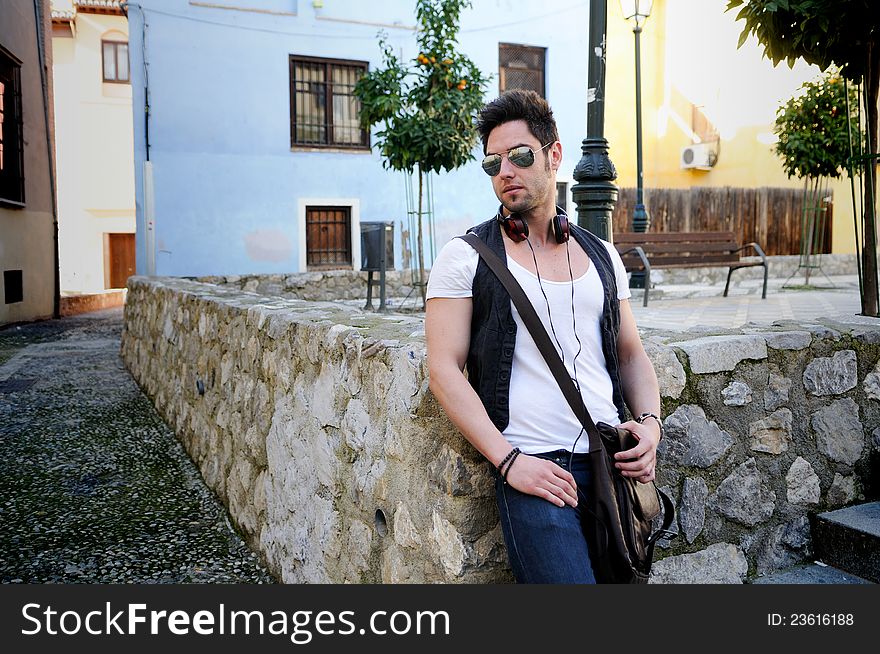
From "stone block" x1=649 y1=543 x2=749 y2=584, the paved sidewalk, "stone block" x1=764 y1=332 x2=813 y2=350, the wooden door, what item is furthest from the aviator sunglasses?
the wooden door

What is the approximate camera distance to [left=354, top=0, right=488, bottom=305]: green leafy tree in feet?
30.2

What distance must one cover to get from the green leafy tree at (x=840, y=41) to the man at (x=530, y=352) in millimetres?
2483

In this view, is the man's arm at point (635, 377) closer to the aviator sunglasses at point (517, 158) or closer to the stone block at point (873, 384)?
the aviator sunglasses at point (517, 158)

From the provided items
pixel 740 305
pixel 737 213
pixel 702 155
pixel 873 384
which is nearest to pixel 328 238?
pixel 740 305

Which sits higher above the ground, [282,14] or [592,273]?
[282,14]

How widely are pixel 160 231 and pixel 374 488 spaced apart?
1292 centimetres

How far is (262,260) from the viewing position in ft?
50.2

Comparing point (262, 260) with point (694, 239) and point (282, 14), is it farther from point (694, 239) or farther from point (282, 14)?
point (694, 239)

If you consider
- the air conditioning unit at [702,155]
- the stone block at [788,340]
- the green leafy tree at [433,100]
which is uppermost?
the air conditioning unit at [702,155]

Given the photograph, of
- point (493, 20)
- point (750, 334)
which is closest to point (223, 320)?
point (750, 334)

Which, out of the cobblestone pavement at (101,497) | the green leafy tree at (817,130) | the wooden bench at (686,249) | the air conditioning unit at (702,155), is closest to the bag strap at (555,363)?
the cobblestone pavement at (101,497)

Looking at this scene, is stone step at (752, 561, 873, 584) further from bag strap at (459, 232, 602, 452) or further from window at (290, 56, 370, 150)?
window at (290, 56, 370, 150)

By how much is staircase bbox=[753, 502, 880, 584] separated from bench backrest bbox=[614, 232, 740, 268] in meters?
8.33

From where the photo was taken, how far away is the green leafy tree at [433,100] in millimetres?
9211
